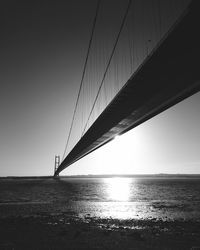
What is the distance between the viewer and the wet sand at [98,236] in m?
8.19

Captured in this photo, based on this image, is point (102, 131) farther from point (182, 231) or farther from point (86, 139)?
point (182, 231)

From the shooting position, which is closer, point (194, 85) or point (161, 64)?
point (161, 64)

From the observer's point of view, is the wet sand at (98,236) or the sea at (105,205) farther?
the sea at (105,205)

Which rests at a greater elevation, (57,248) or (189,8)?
(189,8)

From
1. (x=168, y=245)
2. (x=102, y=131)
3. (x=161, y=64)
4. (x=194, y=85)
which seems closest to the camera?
(x=168, y=245)

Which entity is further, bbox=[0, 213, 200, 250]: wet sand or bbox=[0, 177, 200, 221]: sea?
bbox=[0, 177, 200, 221]: sea

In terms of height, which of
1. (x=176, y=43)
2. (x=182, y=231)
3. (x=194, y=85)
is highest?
(x=176, y=43)

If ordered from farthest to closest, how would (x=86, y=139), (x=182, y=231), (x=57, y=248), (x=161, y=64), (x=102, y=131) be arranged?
1. (x=86, y=139)
2. (x=102, y=131)
3. (x=161, y=64)
4. (x=182, y=231)
5. (x=57, y=248)

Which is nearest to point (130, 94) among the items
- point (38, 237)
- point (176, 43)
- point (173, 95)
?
point (173, 95)

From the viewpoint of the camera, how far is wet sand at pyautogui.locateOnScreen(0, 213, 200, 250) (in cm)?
819

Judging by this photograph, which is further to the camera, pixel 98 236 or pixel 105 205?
pixel 105 205

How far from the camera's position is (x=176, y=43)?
9.87m

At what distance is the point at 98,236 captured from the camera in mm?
9414

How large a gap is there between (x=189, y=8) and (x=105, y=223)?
34.6 feet
